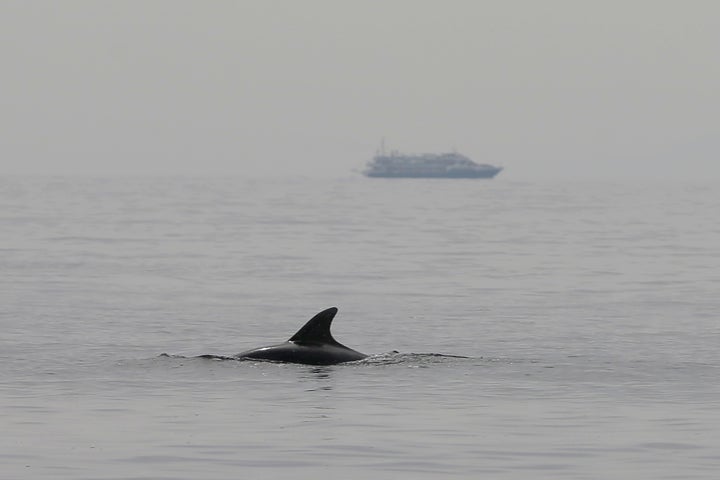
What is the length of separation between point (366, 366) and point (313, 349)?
0.86 metres

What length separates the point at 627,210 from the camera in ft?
404

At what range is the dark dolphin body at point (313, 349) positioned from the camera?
928 inches

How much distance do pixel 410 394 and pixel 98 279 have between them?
23953mm

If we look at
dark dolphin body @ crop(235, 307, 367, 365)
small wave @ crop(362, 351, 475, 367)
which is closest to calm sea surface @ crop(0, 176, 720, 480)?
small wave @ crop(362, 351, 475, 367)

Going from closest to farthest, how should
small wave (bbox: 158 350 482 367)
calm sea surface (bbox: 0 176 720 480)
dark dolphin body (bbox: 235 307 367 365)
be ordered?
calm sea surface (bbox: 0 176 720 480), dark dolphin body (bbox: 235 307 367 365), small wave (bbox: 158 350 482 367)

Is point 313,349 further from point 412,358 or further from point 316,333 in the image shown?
point 412,358

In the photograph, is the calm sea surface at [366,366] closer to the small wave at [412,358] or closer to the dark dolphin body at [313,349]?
the small wave at [412,358]

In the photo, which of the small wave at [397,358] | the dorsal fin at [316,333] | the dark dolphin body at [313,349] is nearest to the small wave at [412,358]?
the small wave at [397,358]

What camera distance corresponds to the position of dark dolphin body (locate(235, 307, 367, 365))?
2356 cm

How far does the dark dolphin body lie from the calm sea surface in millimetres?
302

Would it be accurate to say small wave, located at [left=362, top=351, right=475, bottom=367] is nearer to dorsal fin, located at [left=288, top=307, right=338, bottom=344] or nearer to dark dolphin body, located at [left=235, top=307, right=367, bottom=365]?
dark dolphin body, located at [left=235, top=307, right=367, bottom=365]

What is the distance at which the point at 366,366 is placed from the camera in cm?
2345

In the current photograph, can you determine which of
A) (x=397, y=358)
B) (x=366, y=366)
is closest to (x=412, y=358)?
(x=397, y=358)

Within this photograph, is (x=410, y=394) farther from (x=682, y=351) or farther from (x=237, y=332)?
(x=237, y=332)
